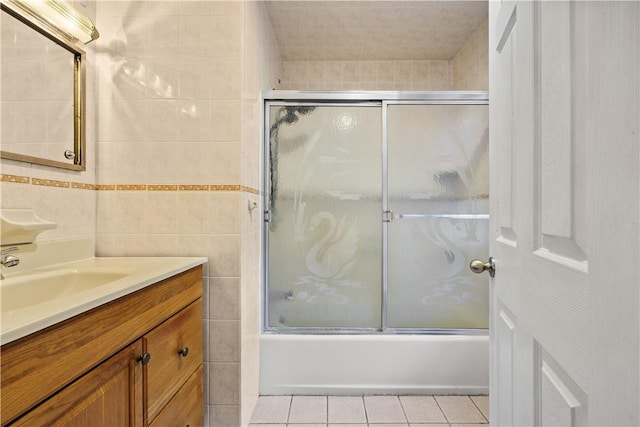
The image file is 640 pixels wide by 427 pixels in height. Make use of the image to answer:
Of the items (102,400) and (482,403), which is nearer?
(102,400)

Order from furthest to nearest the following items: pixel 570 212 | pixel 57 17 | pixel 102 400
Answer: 1. pixel 57 17
2. pixel 102 400
3. pixel 570 212

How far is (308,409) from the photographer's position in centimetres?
179

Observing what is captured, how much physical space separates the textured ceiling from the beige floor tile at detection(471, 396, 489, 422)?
2.39m

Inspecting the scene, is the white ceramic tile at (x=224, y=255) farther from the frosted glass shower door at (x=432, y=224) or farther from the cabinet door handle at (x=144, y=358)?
the frosted glass shower door at (x=432, y=224)

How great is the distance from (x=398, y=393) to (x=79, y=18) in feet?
7.71

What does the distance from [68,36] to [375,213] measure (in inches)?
65.8

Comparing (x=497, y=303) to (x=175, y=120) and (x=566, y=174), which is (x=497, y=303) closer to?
(x=566, y=174)

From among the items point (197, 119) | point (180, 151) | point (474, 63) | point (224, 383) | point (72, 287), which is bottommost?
point (224, 383)

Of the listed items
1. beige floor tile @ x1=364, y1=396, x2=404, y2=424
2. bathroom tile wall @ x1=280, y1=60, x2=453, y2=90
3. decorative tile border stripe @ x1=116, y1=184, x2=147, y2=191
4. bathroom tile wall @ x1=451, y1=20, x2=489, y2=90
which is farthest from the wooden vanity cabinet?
bathroom tile wall @ x1=451, y1=20, x2=489, y2=90

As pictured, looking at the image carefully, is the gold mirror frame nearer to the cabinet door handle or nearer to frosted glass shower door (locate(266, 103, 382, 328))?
the cabinet door handle

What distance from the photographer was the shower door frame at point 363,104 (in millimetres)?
1995

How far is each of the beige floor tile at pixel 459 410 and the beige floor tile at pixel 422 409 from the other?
0.12ft

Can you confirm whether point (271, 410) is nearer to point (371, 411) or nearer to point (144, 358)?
point (371, 411)

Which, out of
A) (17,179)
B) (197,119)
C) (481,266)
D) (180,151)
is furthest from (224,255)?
(481,266)
